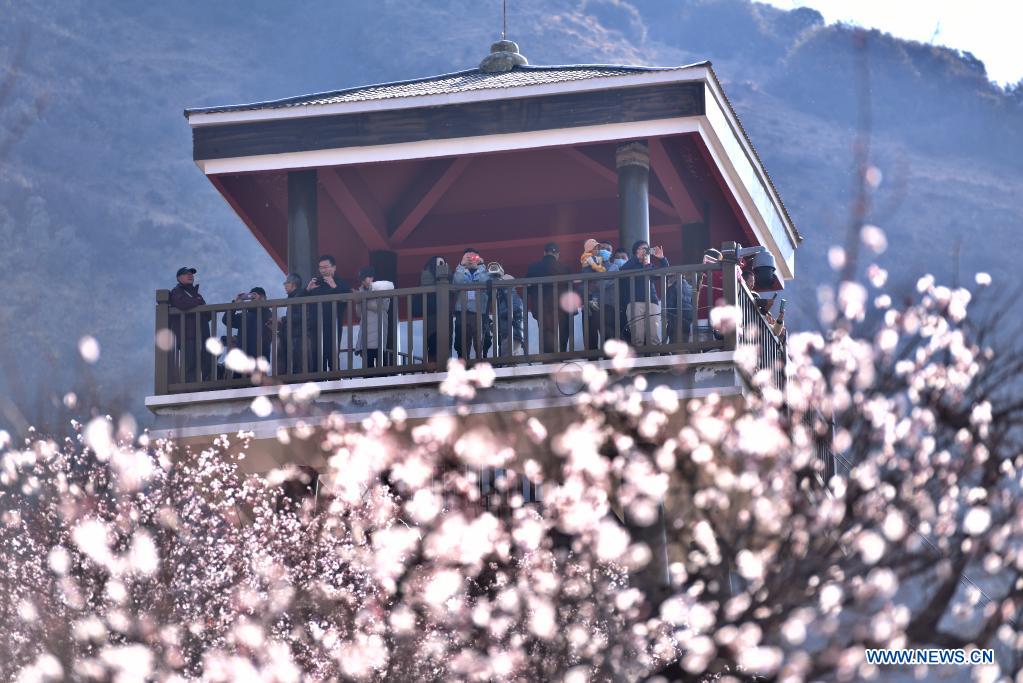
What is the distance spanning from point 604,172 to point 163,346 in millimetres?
6357

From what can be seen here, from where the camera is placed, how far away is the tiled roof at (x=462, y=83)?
17266mm

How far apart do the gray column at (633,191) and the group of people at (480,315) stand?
1.13ft

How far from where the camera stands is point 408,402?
1599 centimetres

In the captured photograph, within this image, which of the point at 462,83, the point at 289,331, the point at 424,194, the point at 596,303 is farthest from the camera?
the point at 424,194

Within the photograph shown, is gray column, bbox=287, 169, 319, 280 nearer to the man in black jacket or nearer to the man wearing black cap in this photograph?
the man wearing black cap

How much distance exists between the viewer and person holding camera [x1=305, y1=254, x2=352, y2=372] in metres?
16.4

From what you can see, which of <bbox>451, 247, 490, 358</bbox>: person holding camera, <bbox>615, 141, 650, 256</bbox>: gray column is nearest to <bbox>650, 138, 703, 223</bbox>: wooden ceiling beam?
<bbox>615, 141, 650, 256</bbox>: gray column

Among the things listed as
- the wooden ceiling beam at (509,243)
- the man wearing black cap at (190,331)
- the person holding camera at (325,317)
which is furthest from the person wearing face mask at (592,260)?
the wooden ceiling beam at (509,243)

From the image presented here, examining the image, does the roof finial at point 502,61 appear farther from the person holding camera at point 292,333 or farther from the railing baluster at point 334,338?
the railing baluster at point 334,338

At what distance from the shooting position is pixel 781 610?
1188 cm

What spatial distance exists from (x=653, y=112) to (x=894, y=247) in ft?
332

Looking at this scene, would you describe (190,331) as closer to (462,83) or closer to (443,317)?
(443,317)

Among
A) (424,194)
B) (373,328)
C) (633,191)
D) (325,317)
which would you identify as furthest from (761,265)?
(325,317)

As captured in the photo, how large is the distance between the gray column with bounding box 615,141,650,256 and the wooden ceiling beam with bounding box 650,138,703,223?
0.88 feet
